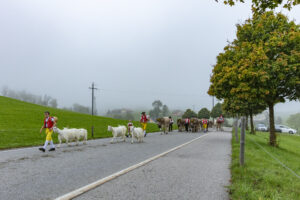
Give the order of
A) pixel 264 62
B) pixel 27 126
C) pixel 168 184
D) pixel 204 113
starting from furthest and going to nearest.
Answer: pixel 204 113
pixel 27 126
pixel 264 62
pixel 168 184

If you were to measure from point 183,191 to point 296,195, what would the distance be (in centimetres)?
233

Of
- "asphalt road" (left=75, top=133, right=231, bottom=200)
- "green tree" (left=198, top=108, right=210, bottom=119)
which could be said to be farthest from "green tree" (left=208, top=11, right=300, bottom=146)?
"green tree" (left=198, top=108, right=210, bottom=119)

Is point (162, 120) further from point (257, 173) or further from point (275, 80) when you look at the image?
point (257, 173)

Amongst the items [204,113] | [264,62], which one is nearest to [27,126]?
[264,62]

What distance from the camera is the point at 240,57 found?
50.1 feet

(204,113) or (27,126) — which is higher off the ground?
(204,113)

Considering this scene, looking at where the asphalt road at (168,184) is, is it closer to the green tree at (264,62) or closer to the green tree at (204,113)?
the green tree at (264,62)

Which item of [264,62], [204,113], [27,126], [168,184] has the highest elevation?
[264,62]

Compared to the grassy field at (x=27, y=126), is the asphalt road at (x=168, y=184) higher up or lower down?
lower down

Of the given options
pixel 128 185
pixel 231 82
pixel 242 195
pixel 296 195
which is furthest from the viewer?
pixel 231 82

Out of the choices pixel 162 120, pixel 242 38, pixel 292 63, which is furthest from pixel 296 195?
pixel 162 120

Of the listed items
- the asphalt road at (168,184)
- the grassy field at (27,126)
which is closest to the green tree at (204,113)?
the grassy field at (27,126)

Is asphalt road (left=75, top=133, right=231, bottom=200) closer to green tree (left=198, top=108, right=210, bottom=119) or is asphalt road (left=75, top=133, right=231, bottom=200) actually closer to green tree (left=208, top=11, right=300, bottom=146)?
green tree (left=208, top=11, right=300, bottom=146)

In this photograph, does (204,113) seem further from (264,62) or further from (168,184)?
(168,184)
